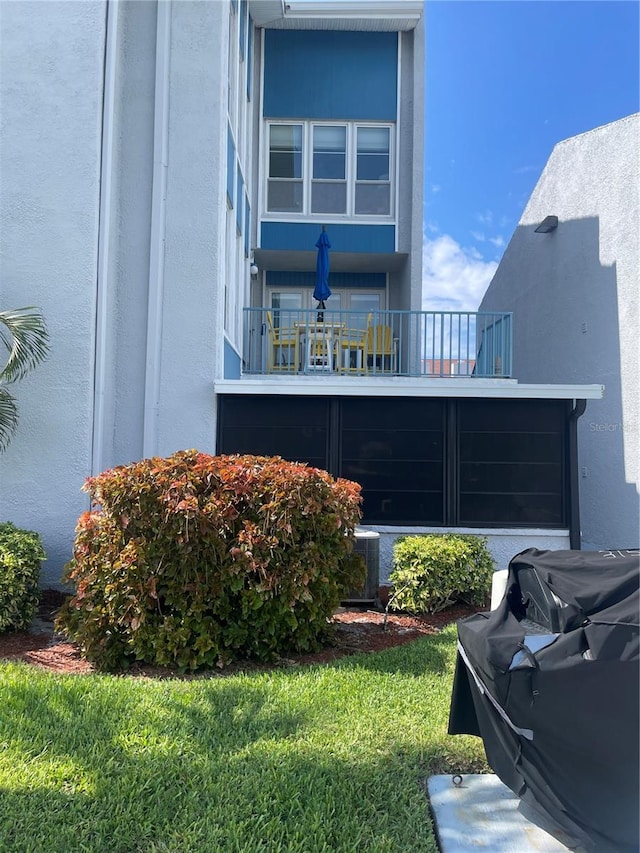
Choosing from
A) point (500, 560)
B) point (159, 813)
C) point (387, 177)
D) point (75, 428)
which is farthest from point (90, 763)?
point (387, 177)

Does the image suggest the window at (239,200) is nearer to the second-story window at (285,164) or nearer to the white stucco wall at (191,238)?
the white stucco wall at (191,238)

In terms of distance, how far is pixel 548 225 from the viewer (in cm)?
1185

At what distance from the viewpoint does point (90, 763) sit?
3213 mm

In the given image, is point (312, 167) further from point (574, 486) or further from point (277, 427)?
point (574, 486)

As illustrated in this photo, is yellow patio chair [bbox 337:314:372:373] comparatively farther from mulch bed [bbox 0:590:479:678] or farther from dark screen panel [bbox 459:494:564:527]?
mulch bed [bbox 0:590:479:678]

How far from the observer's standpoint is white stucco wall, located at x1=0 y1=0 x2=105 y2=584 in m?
7.21

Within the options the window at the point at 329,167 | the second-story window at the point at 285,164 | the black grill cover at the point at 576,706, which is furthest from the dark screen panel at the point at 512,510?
the second-story window at the point at 285,164

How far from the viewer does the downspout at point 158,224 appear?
303 inches

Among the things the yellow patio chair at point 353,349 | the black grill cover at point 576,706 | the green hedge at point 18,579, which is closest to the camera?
the black grill cover at point 576,706

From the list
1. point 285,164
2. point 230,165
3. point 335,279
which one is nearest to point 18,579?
point 230,165

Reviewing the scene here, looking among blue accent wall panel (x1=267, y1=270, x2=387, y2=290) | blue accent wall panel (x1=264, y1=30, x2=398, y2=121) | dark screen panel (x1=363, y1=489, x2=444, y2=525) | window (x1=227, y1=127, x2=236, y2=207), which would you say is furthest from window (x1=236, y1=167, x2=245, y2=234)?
dark screen panel (x1=363, y1=489, x2=444, y2=525)

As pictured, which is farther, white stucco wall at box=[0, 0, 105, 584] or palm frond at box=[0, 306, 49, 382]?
white stucco wall at box=[0, 0, 105, 584]

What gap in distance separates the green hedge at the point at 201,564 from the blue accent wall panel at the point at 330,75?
9517 millimetres

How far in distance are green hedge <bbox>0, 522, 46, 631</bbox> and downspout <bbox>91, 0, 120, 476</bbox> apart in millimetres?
1422
